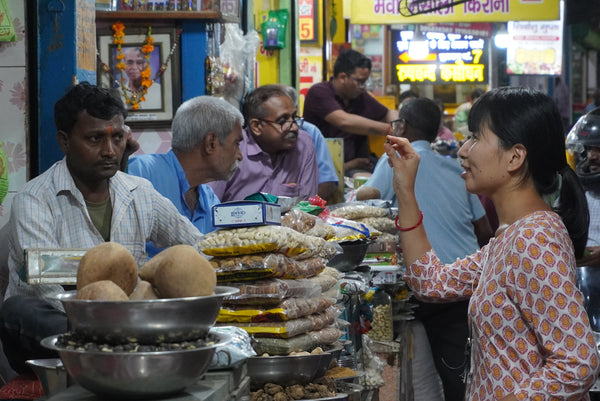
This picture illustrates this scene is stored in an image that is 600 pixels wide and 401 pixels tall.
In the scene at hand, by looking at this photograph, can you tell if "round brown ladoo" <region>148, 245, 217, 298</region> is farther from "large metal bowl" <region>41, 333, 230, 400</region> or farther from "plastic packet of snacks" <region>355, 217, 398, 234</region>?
"plastic packet of snacks" <region>355, 217, 398, 234</region>

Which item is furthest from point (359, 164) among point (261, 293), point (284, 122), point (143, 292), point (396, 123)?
point (143, 292)

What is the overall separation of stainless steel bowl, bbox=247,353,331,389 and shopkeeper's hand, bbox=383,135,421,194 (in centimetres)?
81

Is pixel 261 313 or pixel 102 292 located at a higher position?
pixel 102 292

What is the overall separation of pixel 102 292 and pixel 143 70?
415 cm

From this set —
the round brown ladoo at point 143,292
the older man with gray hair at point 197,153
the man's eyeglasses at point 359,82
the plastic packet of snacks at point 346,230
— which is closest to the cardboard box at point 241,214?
the round brown ladoo at point 143,292

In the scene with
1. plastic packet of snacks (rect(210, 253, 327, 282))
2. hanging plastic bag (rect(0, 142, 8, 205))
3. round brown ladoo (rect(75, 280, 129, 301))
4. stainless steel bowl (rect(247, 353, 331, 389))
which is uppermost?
hanging plastic bag (rect(0, 142, 8, 205))

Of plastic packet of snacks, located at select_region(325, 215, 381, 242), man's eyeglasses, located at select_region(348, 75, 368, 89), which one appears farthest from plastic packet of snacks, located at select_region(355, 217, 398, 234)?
man's eyeglasses, located at select_region(348, 75, 368, 89)

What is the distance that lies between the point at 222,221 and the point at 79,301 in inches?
45.9

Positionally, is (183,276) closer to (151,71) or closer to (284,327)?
(284,327)

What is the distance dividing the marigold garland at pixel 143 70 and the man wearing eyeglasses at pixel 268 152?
67 cm

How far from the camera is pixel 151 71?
231 inches

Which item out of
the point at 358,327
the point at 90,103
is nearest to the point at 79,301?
the point at 90,103

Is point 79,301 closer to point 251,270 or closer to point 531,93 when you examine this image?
point 251,270

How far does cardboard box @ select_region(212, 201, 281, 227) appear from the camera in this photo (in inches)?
116
